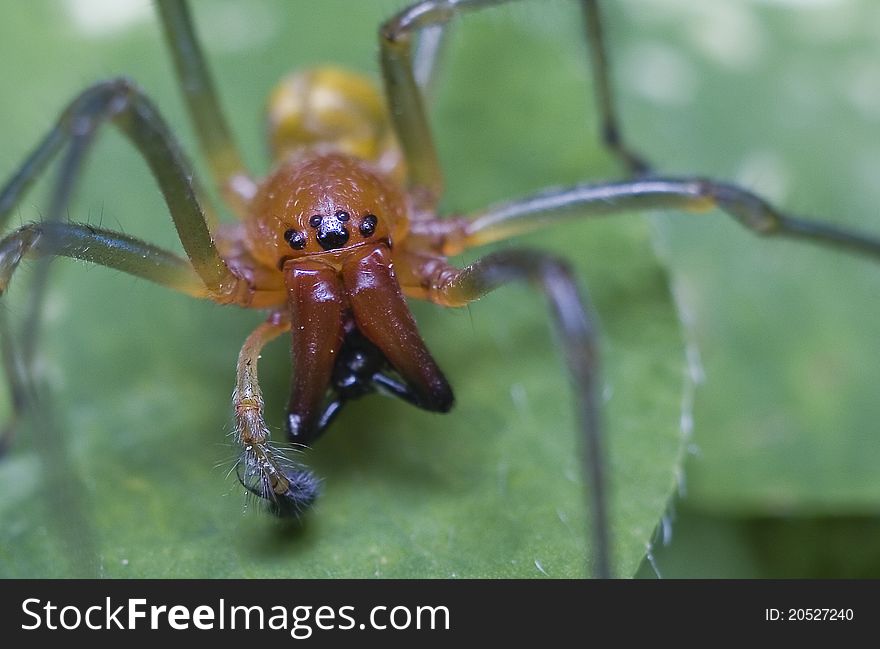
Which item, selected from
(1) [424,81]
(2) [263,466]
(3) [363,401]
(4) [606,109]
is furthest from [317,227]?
(4) [606,109]

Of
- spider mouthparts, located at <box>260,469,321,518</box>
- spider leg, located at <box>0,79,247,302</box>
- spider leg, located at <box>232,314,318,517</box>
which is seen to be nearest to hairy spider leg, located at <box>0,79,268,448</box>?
spider leg, located at <box>0,79,247,302</box>

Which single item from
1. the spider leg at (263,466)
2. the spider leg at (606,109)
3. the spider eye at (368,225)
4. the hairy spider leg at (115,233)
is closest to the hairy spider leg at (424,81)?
the spider leg at (606,109)

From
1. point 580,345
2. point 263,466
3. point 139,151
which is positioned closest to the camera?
point 580,345

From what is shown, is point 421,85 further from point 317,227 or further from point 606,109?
point 317,227

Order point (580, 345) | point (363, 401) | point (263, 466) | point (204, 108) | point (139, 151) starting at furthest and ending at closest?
point (204, 108)
point (363, 401)
point (139, 151)
point (263, 466)
point (580, 345)
